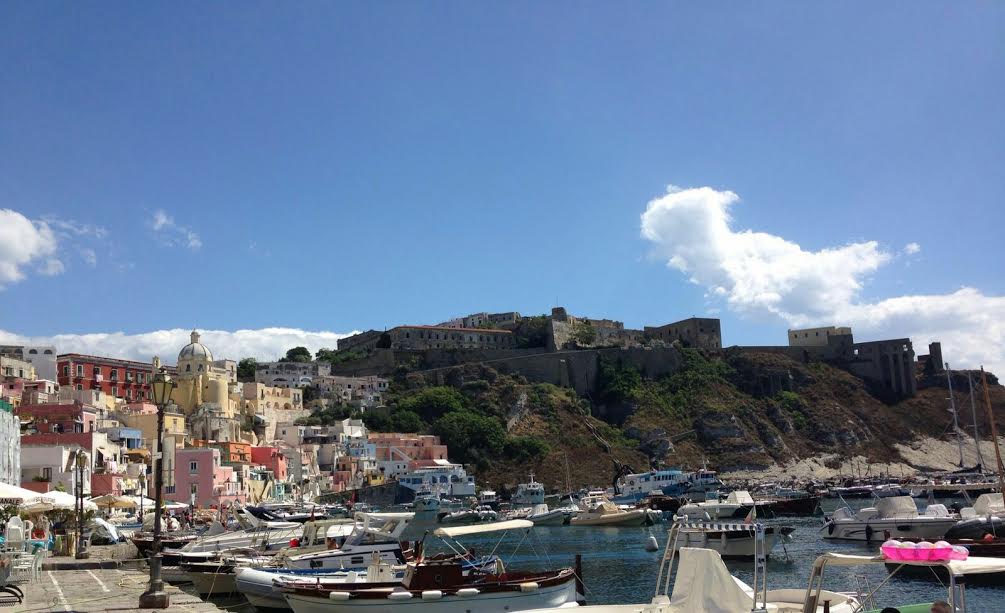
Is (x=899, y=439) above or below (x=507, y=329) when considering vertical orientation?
below

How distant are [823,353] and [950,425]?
19.2 metres

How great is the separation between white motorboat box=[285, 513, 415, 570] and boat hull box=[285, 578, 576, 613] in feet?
14.4

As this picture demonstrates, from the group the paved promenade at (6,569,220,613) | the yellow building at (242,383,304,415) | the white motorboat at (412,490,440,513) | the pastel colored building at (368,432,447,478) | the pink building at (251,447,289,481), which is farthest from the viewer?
the yellow building at (242,383,304,415)

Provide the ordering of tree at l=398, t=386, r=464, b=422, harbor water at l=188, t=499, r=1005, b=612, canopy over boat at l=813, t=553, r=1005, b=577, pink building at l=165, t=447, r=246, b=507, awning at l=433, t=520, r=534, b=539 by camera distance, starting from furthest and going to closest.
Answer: tree at l=398, t=386, r=464, b=422 → pink building at l=165, t=447, r=246, b=507 → harbor water at l=188, t=499, r=1005, b=612 → awning at l=433, t=520, r=534, b=539 → canopy over boat at l=813, t=553, r=1005, b=577

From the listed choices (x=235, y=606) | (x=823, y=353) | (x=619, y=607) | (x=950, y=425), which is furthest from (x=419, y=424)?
(x=619, y=607)

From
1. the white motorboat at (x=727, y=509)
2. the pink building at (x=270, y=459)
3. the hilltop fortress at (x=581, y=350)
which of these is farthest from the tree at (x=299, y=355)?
the white motorboat at (x=727, y=509)

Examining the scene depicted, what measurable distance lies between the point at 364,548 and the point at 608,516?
1365 inches

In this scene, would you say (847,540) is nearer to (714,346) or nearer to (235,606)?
(235,606)

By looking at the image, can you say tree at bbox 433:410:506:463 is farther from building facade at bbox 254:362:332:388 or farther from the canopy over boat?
the canopy over boat

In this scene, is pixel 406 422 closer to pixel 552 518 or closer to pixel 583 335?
pixel 583 335

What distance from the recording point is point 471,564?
2100 cm

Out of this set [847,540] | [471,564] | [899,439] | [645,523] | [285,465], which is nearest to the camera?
[471,564]

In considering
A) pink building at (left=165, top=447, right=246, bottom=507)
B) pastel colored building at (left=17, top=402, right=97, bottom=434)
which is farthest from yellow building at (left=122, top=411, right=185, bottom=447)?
pastel colored building at (left=17, top=402, right=97, bottom=434)

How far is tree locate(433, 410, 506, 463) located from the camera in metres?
98.8
